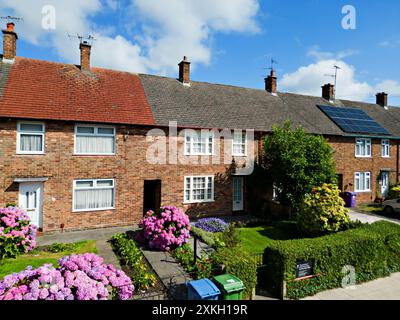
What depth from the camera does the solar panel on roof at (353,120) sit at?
883 inches

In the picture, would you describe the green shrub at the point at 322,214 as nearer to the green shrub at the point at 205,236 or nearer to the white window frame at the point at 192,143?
the green shrub at the point at 205,236

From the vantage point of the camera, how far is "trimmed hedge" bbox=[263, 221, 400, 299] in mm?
8453

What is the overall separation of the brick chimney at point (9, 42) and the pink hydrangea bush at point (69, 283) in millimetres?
15371

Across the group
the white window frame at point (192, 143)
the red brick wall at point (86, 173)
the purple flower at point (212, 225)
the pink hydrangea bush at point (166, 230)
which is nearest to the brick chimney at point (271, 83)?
the white window frame at point (192, 143)

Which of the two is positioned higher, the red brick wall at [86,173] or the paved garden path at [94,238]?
the red brick wall at [86,173]

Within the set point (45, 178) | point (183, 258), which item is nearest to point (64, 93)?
point (45, 178)

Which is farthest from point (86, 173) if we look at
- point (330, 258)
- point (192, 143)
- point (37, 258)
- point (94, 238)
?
point (330, 258)

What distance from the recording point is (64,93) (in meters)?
14.8

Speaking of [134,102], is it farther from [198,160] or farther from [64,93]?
[198,160]

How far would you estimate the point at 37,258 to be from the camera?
397 inches

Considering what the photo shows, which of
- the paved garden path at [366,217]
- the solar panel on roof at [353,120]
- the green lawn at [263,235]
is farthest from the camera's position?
the solar panel on roof at [353,120]

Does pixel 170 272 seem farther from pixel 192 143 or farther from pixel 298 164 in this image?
pixel 298 164

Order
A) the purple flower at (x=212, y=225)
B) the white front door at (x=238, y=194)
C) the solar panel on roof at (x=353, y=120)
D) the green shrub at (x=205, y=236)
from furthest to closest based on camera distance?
the solar panel on roof at (x=353, y=120), the white front door at (x=238, y=194), the purple flower at (x=212, y=225), the green shrub at (x=205, y=236)

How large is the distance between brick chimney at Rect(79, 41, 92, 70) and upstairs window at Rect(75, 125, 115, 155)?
18.7ft
